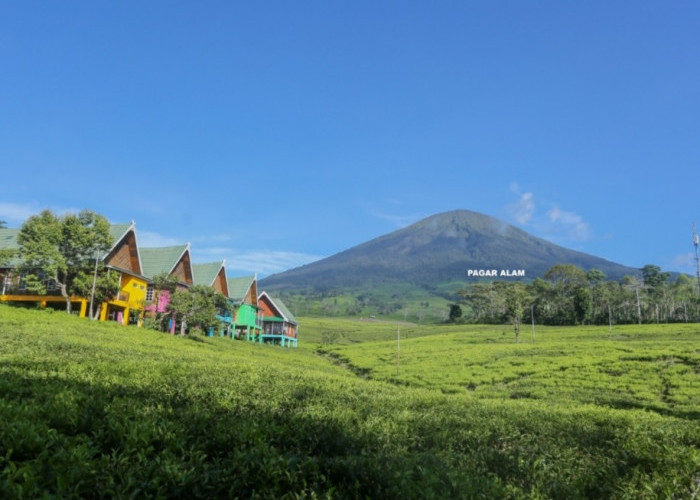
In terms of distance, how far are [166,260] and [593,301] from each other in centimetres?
8293

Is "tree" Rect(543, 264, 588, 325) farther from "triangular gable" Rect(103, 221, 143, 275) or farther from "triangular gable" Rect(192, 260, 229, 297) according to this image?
"triangular gable" Rect(103, 221, 143, 275)

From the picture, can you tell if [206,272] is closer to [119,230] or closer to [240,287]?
[240,287]

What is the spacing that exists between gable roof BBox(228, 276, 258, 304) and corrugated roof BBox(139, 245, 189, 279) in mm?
12658

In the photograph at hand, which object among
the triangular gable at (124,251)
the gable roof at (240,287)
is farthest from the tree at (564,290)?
the triangular gable at (124,251)

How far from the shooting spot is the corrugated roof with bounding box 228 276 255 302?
6353cm

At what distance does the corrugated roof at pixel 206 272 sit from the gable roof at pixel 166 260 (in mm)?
4032

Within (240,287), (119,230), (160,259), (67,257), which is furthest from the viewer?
(240,287)

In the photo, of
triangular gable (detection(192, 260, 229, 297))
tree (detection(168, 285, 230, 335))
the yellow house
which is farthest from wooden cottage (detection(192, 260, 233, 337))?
the yellow house

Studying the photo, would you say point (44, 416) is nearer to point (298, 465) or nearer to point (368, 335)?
point (298, 465)

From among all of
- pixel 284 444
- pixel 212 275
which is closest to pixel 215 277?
pixel 212 275

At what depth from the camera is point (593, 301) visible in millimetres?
98812

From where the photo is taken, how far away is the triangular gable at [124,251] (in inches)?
1664

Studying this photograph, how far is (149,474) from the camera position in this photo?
14.1 ft

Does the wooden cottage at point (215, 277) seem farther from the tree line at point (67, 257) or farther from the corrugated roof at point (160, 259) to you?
the tree line at point (67, 257)
